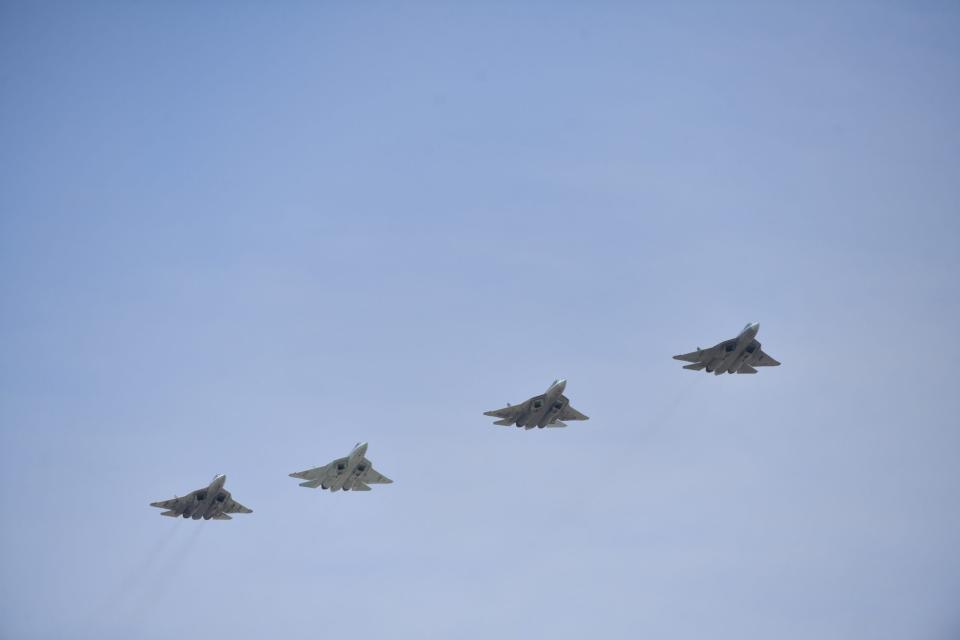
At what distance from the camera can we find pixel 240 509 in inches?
7308

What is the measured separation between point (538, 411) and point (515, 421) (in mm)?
3008

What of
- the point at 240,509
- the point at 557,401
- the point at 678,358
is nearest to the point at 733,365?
the point at 678,358

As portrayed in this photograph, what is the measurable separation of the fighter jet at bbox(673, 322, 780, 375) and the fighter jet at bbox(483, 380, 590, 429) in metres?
14.3

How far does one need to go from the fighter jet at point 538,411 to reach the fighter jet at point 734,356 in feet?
47.0

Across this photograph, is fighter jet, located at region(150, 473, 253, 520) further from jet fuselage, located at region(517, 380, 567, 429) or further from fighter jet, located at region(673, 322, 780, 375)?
fighter jet, located at region(673, 322, 780, 375)

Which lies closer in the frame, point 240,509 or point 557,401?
point 557,401

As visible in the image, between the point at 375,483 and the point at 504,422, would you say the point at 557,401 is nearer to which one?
the point at 504,422

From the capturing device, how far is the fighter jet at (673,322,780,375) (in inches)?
6781

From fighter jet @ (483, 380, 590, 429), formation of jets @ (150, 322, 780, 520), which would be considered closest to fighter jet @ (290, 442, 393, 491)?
formation of jets @ (150, 322, 780, 520)

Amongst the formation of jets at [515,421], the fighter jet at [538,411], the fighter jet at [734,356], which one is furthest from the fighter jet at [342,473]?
the fighter jet at [734,356]

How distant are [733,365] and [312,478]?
51733 mm

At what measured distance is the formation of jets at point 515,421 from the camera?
174m

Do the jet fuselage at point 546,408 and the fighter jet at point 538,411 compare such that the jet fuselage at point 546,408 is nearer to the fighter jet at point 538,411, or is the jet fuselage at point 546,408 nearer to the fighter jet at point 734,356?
the fighter jet at point 538,411

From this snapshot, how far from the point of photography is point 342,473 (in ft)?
586
